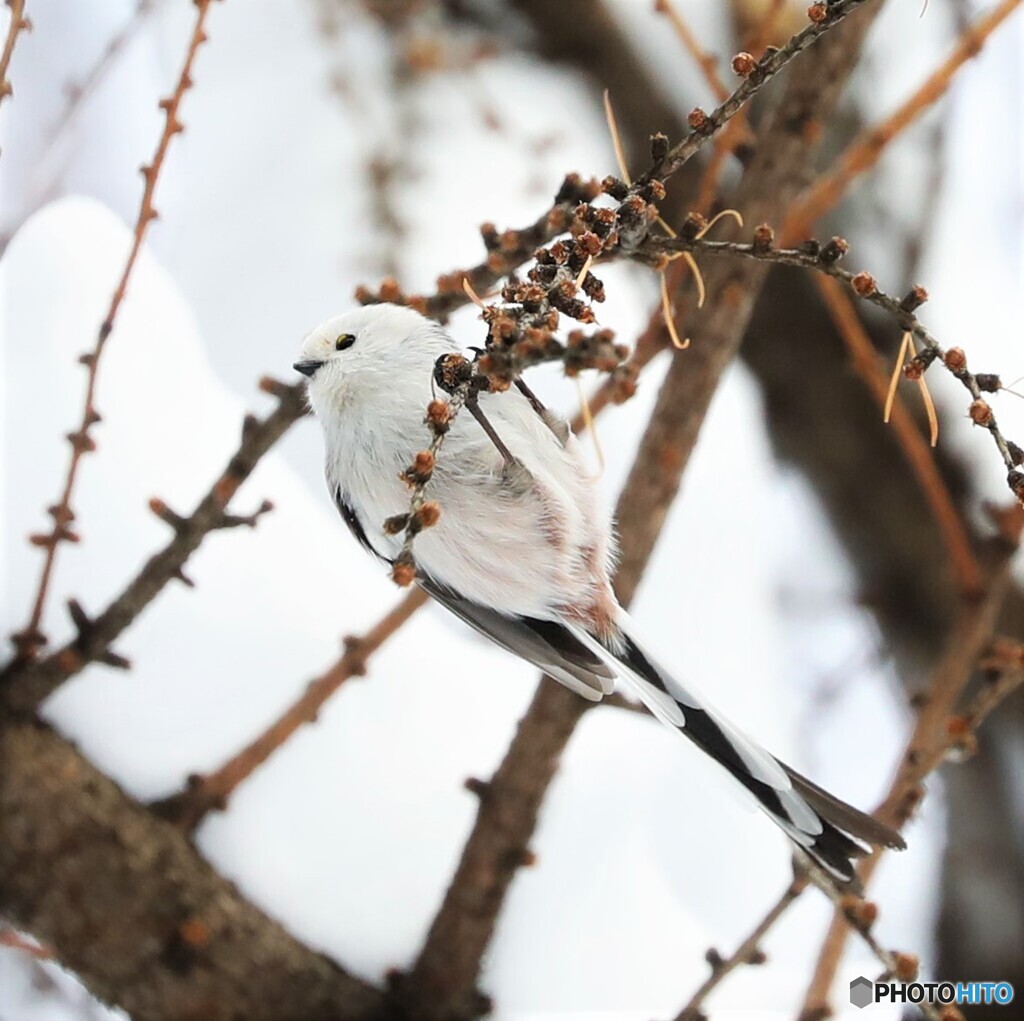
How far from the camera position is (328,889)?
72cm

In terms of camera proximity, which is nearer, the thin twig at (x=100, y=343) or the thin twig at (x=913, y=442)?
the thin twig at (x=100, y=343)

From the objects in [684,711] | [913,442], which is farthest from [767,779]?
[913,442]

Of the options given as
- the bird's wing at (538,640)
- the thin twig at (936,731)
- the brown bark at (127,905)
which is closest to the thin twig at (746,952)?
the thin twig at (936,731)

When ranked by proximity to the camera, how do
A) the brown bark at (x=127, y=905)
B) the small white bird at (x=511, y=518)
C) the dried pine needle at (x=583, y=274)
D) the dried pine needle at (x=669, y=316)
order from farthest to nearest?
the brown bark at (x=127, y=905) < the small white bird at (x=511, y=518) < the dried pine needle at (x=669, y=316) < the dried pine needle at (x=583, y=274)

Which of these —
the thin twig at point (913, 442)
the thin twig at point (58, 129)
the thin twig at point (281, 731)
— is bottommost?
the thin twig at point (281, 731)

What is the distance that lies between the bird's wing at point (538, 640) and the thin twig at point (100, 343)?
0.65ft

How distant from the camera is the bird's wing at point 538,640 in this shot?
22.2 inches

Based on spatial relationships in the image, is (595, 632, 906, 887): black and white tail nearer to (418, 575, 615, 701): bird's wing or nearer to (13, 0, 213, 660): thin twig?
(418, 575, 615, 701): bird's wing

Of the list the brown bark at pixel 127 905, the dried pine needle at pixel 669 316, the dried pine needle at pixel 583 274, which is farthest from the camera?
the brown bark at pixel 127 905

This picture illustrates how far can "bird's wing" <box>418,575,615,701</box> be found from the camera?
56 cm

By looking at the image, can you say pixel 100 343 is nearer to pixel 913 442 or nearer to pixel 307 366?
pixel 307 366

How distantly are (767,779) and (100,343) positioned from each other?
1.35 feet

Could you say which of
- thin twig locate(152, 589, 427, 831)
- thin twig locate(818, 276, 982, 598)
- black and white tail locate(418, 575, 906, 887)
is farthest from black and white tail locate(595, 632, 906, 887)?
thin twig locate(818, 276, 982, 598)

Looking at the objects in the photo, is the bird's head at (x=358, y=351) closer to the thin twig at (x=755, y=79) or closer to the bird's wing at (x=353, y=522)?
the bird's wing at (x=353, y=522)
